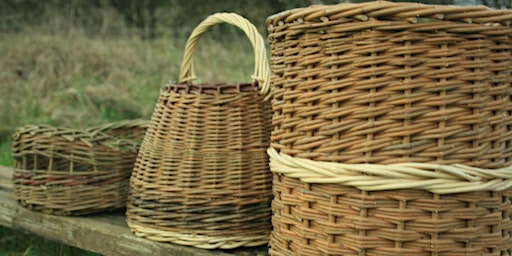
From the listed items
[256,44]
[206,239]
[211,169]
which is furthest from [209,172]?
[256,44]

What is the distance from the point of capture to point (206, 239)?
6.17 ft

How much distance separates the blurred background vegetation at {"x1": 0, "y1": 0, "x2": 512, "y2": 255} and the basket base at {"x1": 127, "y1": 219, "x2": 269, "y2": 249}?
1.02 m

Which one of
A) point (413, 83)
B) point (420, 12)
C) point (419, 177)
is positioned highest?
point (420, 12)

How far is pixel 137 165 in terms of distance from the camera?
82.3 inches

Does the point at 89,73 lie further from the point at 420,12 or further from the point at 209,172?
the point at 420,12

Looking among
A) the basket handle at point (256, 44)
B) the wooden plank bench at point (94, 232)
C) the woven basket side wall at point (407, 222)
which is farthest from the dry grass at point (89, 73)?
the woven basket side wall at point (407, 222)

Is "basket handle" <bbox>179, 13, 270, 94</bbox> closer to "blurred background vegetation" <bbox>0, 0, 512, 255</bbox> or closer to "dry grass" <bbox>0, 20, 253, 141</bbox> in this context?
"blurred background vegetation" <bbox>0, 0, 512, 255</bbox>

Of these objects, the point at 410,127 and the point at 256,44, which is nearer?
the point at 410,127

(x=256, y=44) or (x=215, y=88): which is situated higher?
(x=256, y=44)

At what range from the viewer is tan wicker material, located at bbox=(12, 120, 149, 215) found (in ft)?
7.56

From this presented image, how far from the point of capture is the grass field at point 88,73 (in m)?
5.07

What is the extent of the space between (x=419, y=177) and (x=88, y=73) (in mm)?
4973

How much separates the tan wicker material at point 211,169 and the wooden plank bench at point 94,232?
0.10 ft

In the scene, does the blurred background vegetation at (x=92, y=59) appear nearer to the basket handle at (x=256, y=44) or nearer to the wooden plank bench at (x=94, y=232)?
the wooden plank bench at (x=94, y=232)
